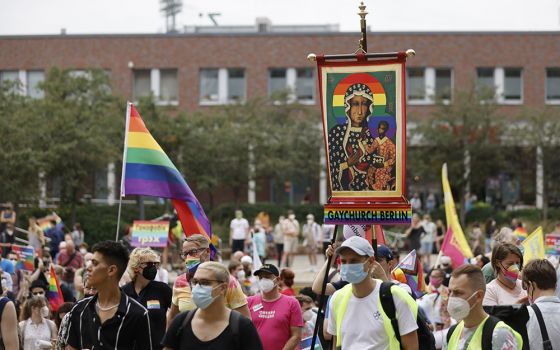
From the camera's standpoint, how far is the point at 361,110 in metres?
10.4

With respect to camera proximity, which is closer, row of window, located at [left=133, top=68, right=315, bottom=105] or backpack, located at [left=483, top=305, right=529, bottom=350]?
backpack, located at [left=483, top=305, right=529, bottom=350]

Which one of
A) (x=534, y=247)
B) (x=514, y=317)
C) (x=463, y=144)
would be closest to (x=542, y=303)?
(x=514, y=317)

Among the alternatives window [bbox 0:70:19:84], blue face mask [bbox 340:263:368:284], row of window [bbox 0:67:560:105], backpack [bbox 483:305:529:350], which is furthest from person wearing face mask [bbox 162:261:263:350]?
window [bbox 0:70:19:84]

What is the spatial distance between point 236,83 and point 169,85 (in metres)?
3.21

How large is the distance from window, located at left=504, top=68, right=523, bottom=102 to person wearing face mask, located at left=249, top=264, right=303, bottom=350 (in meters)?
48.3

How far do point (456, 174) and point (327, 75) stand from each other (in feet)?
127

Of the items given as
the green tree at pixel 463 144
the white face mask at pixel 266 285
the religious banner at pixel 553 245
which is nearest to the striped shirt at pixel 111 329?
the white face mask at pixel 266 285

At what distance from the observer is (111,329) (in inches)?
312

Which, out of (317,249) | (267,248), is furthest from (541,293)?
(317,249)

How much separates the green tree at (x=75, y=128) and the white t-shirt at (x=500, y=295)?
31090 millimetres

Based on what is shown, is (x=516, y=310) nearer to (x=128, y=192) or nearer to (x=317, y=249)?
(x=128, y=192)

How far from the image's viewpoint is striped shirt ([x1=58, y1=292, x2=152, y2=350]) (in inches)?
312

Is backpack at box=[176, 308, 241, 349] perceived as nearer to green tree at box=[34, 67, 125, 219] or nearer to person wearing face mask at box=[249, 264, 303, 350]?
person wearing face mask at box=[249, 264, 303, 350]

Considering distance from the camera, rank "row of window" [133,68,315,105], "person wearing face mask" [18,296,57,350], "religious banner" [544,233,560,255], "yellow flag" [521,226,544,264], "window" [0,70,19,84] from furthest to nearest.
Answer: "window" [0,70,19,84] → "row of window" [133,68,315,105] → "religious banner" [544,233,560,255] → "yellow flag" [521,226,544,264] → "person wearing face mask" [18,296,57,350]
